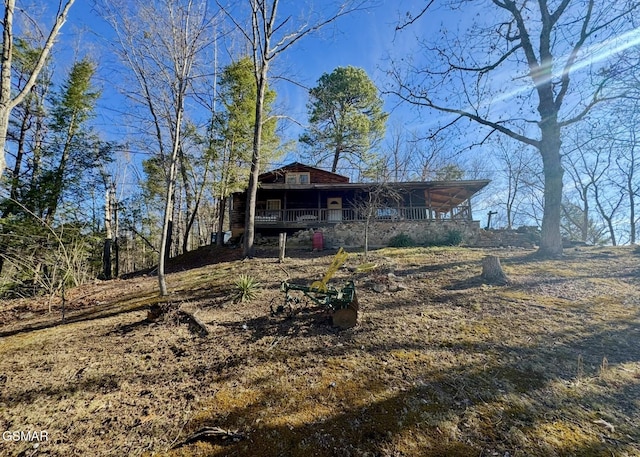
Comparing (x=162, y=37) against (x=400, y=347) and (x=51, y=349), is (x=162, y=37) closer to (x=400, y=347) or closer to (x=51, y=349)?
(x=51, y=349)

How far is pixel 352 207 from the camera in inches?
630

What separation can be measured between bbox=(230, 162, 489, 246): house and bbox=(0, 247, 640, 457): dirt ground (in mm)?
6649

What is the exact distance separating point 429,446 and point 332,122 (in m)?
19.9

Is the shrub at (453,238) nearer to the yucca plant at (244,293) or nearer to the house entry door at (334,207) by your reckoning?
the house entry door at (334,207)

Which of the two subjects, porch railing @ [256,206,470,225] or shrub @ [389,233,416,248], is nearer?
shrub @ [389,233,416,248]

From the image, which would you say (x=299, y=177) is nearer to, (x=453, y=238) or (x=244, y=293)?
(x=453, y=238)

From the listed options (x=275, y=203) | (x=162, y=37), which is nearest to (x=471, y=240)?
(x=275, y=203)

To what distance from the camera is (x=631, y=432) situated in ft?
6.83

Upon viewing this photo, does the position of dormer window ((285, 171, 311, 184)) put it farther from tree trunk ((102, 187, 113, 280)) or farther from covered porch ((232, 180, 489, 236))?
tree trunk ((102, 187, 113, 280))

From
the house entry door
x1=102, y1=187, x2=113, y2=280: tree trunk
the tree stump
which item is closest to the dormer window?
the house entry door

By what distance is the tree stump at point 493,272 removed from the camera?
5.61m

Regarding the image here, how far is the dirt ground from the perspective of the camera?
2.04 m

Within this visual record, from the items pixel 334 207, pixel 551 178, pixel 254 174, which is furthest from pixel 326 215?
pixel 551 178

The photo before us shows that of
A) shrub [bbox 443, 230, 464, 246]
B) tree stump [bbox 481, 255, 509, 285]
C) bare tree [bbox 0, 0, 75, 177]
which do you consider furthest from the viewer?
shrub [bbox 443, 230, 464, 246]
